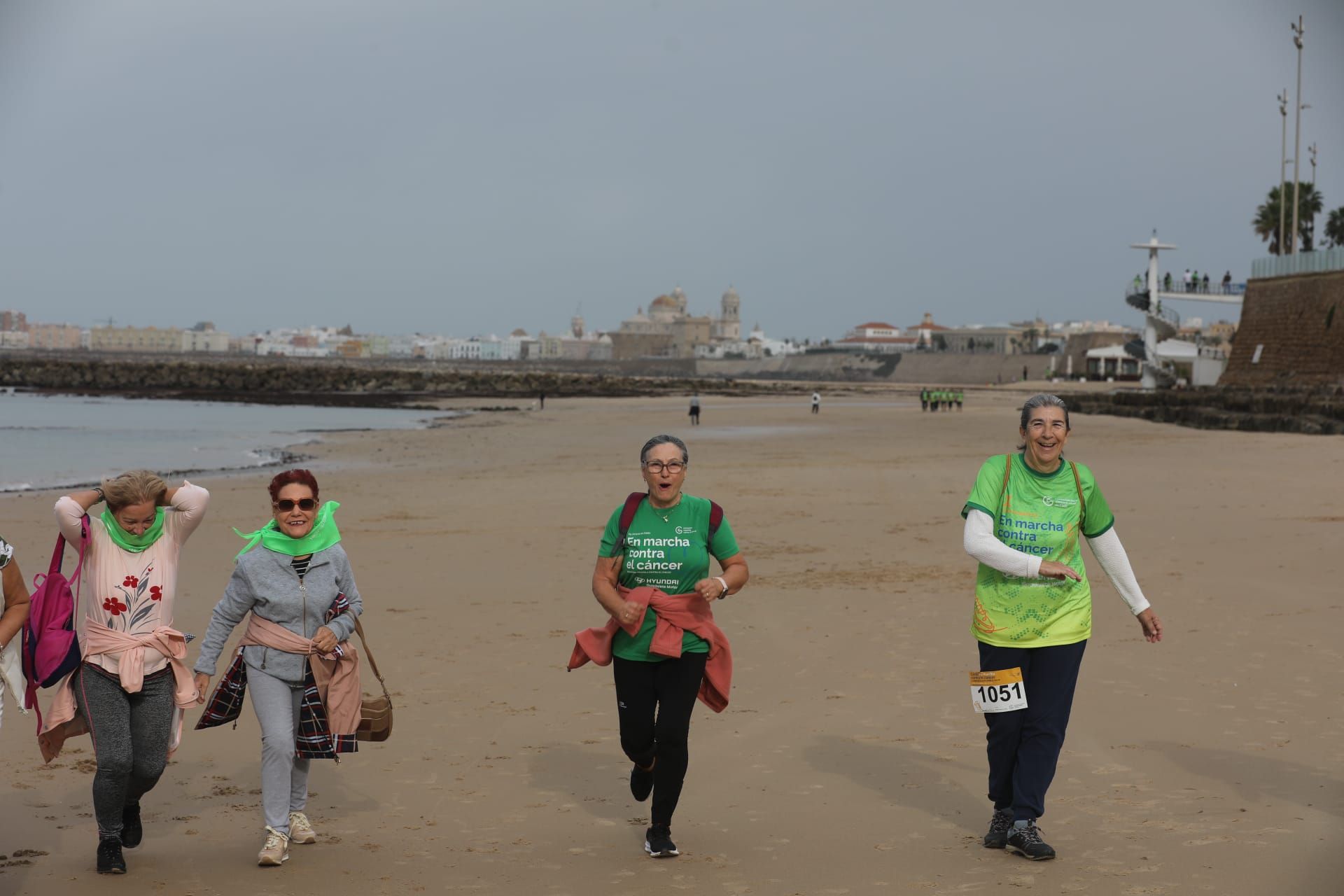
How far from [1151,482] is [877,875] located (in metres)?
14.0

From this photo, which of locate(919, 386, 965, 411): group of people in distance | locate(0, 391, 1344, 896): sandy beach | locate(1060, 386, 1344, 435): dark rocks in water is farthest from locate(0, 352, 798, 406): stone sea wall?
locate(0, 391, 1344, 896): sandy beach

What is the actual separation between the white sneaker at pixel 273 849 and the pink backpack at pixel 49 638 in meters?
0.80

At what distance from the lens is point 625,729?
4.53m

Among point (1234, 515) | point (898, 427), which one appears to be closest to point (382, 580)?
point (1234, 515)

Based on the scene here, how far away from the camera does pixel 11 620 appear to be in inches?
154

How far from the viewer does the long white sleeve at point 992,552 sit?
4215 millimetres

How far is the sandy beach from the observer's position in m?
4.23

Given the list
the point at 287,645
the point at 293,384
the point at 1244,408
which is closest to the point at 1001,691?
the point at 287,645

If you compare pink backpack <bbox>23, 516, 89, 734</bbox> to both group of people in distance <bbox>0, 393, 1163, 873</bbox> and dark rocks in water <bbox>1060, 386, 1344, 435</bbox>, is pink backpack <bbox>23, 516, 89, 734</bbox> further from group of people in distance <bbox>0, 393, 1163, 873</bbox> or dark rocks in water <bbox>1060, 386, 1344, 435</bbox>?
dark rocks in water <bbox>1060, 386, 1344, 435</bbox>

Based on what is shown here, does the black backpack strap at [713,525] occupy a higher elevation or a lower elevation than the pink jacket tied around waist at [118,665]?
higher

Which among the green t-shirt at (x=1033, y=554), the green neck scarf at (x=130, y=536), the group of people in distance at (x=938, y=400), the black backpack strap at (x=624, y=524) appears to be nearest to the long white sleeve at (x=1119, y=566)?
the green t-shirt at (x=1033, y=554)

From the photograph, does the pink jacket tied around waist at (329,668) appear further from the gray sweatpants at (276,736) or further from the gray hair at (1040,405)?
the gray hair at (1040,405)

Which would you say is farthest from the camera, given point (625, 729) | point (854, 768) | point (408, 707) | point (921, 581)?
point (921, 581)

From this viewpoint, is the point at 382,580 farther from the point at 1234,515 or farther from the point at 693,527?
the point at 1234,515
